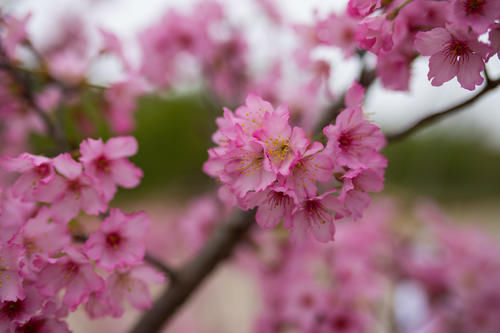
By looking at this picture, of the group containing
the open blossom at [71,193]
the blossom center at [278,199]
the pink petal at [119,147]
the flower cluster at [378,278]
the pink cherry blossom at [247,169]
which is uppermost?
the pink cherry blossom at [247,169]

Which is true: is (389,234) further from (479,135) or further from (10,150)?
(479,135)

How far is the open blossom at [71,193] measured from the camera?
0.50 meters

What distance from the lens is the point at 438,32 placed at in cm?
47

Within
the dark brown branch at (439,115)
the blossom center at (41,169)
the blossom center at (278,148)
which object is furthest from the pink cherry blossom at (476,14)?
the blossom center at (41,169)

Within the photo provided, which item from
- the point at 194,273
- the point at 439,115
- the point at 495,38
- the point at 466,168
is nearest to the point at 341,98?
the point at 439,115

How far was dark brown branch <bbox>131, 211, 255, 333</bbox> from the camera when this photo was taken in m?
0.73

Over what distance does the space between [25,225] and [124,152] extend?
0.15m

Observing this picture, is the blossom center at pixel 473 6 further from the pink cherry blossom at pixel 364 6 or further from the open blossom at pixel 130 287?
the open blossom at pixel 130 287

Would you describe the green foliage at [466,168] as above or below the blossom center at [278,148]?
below

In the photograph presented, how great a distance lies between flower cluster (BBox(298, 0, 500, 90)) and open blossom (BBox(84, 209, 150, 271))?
0.38 meters

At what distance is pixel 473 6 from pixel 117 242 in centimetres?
49

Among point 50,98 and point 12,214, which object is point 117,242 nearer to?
point 12,214

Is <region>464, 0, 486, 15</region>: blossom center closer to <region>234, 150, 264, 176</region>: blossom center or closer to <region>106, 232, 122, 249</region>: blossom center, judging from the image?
<region>234, 150, 264, 176</region>: blossom center

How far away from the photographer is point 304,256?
1.13 meters
